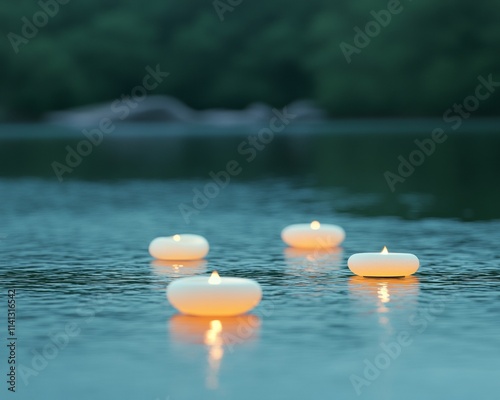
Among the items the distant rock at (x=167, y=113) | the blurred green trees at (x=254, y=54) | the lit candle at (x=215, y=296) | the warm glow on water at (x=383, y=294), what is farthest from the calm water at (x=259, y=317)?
the distant rock at (x=167, y=113)

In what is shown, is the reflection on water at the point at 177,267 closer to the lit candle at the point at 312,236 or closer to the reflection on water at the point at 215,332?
the lit candle at the point at 312,236

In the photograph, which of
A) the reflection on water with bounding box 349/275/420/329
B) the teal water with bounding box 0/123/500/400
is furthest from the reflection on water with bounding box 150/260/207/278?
the reflection on water with bounding box 349/275/420/329

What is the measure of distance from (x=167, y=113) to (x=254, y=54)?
1089 cm

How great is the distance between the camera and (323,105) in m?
83.1

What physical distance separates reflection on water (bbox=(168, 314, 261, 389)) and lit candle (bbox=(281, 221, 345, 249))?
17.2ft

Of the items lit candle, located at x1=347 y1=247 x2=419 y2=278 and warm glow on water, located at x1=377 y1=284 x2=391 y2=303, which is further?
lit candle, located at x1=347 y1=247 x2=419 y2=278

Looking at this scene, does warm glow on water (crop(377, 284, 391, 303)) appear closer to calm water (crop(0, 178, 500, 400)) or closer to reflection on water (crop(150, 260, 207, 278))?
calm water (crop(0, 178, 500, 400))

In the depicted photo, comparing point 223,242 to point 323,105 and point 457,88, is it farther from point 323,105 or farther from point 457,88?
point 323,105

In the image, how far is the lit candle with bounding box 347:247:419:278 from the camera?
13812 mm

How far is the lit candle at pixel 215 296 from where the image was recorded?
11312 mm

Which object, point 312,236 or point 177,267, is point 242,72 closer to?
point 312,236

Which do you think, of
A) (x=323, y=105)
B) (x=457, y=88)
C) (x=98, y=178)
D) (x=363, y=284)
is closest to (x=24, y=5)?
(x=323, y=105)

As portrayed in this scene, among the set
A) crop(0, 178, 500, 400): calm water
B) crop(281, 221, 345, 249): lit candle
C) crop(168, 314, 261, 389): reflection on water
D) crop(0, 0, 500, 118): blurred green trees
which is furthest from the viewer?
crop(0, 0, 500, 118): blurred green trees

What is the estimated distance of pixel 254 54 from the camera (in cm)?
9269
